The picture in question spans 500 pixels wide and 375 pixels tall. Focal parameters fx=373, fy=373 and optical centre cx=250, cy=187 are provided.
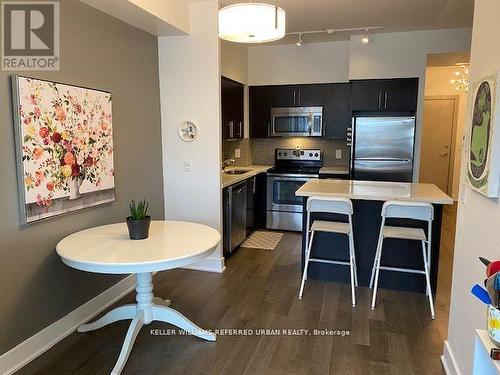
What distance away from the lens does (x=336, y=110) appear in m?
5.33

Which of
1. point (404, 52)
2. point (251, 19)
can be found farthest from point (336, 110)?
point (251, 19)

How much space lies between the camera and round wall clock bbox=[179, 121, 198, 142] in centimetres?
375

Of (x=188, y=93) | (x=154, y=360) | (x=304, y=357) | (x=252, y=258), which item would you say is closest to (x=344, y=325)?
(x=304, y=357)

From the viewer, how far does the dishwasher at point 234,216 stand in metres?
4.09

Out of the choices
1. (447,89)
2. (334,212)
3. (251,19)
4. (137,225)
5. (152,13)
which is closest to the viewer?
(251,19)

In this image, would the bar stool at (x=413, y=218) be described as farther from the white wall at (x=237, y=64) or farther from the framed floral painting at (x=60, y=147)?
the white wall at (x=237, y=64)

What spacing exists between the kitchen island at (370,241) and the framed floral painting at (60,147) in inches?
67.5

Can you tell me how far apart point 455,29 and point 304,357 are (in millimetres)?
4342

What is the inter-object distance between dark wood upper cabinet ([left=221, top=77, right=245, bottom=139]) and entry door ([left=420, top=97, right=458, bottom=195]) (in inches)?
166

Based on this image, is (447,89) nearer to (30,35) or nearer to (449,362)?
(449,362)

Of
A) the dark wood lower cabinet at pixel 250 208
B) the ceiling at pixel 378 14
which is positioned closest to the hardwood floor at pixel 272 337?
the dark wood lower cabinet at pixel 250 208

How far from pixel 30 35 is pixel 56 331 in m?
1.94

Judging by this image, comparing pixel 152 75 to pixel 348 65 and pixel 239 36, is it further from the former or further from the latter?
pixel 348 65

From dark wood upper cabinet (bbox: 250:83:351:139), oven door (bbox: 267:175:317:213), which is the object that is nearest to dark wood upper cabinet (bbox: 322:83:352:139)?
dark wood upper cabinet (bbox: 250:83:351:139)
